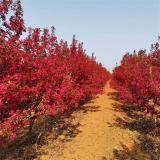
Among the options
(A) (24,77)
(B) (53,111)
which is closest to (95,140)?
(B) (53,111)

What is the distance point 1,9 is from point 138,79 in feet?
41.2

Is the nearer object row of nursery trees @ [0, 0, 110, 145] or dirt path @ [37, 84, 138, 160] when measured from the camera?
row of nursery trees @ [0, 0, 110, 145]

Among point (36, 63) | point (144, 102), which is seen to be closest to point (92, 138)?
point (144, 102)

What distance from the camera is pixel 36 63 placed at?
1498cm

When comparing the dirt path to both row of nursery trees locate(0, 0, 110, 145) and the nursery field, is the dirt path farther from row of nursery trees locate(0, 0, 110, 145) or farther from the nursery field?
row of nursery trees locate(0, 0, 110, 145)

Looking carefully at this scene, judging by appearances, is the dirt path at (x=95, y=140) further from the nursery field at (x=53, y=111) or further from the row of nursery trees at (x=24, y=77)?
the row of nursery trees at (x=24, y=77)

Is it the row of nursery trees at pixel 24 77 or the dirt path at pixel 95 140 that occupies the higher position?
the row of nursery trees at pixel 24 77

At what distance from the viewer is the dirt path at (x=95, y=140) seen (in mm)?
16781

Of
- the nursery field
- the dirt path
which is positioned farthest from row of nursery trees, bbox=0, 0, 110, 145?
the dirt path

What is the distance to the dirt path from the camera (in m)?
16.8

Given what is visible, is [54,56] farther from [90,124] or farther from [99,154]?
[90,124]

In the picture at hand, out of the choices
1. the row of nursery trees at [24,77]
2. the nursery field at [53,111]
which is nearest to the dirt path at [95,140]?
the nursery field at [53,111]

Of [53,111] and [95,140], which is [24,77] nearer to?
[53,111]

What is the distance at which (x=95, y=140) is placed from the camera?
19.7 meters
